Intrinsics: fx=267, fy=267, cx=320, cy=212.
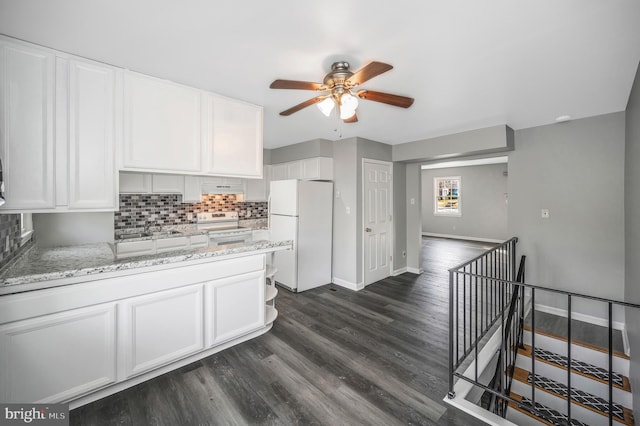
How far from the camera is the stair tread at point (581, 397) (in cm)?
230

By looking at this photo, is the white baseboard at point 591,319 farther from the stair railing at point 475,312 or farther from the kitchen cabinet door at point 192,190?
the kitchen cabinet door at point 192,190

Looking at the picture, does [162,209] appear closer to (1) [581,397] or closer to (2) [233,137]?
(2) [233,137]

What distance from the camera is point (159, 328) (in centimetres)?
200

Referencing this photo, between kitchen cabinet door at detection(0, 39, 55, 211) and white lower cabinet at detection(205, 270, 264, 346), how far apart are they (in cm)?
127

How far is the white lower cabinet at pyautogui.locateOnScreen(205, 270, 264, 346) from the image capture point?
7.38 feet

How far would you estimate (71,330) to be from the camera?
166 cm

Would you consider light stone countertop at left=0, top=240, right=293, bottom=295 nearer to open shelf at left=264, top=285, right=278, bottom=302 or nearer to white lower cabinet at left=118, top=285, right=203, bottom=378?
white lower cabinet at left=118, top=285, right=203, bottom=378

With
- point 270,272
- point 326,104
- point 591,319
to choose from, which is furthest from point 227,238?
point 591,319

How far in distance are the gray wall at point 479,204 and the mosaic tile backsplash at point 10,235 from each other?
9.74 m

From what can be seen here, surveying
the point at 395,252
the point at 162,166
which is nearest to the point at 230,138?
the point at 162,166

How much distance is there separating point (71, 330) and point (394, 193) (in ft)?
14.0

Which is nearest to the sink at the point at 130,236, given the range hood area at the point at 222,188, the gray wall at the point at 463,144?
the range hood area at the point at 222,188

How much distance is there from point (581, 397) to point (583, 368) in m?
0.27

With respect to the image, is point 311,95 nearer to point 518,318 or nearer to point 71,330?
point 71,330
